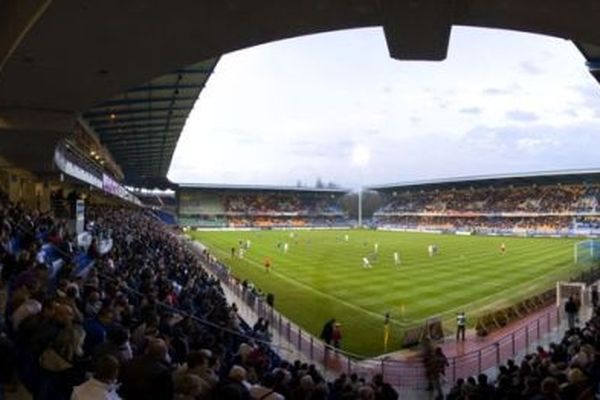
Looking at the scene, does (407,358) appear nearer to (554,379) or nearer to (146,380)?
(554,379)

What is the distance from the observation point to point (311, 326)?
2236cm

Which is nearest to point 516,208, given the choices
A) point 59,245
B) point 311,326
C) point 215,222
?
point 215,222

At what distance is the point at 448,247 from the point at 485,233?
31052 mm

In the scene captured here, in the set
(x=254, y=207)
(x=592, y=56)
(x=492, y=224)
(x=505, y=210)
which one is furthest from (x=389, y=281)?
(x=254, y=207)

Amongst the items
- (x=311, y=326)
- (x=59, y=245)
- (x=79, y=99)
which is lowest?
(x=311, y=326)

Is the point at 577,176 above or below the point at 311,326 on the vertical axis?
above

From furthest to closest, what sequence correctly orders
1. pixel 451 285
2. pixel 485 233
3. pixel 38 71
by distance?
pixel 485 233 → pixel 451 285 → pixel 38 71

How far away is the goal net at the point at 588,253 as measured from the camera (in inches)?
1635

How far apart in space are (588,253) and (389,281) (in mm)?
18811

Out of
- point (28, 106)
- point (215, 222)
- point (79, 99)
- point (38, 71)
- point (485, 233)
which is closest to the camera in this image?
point (38, 71)

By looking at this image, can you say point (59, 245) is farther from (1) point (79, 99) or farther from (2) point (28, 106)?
(1) point (79, 99)

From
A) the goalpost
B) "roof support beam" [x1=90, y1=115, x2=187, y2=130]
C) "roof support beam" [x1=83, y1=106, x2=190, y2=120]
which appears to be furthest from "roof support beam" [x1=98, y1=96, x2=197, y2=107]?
the goalpost

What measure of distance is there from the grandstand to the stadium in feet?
221

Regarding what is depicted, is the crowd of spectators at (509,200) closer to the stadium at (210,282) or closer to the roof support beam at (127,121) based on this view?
the stadium at (210,282)
